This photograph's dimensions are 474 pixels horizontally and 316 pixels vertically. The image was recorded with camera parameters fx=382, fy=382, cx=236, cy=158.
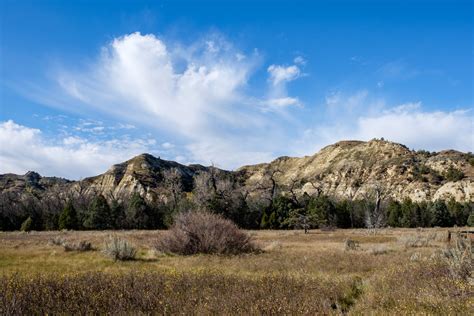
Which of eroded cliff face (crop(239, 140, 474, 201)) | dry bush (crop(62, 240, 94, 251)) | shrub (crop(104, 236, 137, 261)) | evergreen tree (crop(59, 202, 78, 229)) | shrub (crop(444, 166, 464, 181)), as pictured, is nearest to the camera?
shrub (crop(104, 236, 137, 261))

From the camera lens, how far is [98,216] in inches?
2306

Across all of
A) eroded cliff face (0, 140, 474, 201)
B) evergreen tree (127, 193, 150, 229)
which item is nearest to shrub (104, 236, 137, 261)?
evergreen tree (127, 193, 150, 229)

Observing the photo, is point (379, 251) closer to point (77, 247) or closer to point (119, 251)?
point (119, 251)

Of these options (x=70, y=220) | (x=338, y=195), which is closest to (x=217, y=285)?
(x=70, y=220)

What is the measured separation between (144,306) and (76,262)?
9.77m

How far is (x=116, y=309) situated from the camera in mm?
6543

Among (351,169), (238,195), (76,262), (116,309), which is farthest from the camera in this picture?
(351,169)

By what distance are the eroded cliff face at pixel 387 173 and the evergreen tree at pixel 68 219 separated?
1550 inches

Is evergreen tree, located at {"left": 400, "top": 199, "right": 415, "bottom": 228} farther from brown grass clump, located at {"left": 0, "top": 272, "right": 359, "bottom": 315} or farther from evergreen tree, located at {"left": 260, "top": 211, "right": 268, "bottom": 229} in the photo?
brown grass clump, located at {"left": 0, "top": 272, "right": 359, "bottom": 315}

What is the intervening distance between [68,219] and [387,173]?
307 feet

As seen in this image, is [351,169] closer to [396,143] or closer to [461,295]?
[396,143]

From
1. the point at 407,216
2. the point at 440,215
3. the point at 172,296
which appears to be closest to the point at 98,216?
the point at 407,216

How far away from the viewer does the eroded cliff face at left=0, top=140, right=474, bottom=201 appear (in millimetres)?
96125

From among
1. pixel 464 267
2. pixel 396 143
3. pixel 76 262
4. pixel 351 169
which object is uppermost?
pixel 396 143
